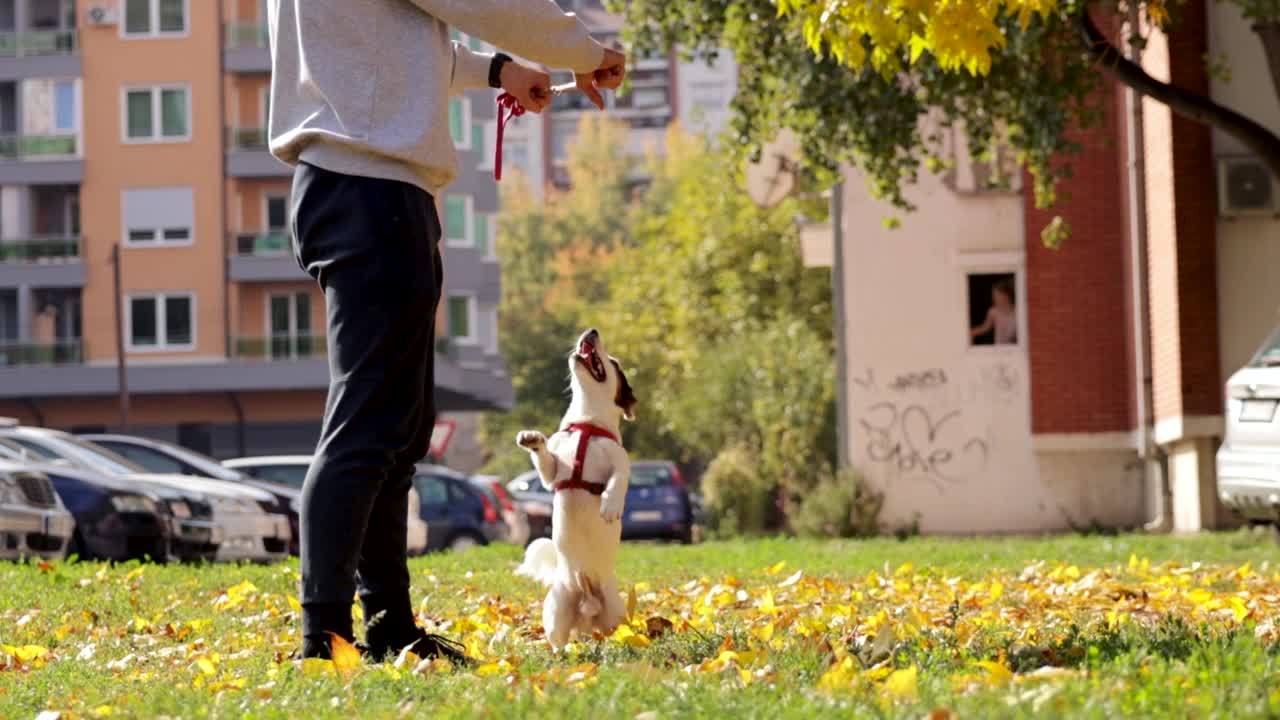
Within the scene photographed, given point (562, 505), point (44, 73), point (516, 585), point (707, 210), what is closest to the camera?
point (562, 505)

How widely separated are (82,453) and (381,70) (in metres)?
15.9

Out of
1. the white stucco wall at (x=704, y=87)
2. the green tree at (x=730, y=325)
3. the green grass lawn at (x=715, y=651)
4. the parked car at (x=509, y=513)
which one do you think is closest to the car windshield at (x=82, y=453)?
the green grass lawn at (x=715, y=651)

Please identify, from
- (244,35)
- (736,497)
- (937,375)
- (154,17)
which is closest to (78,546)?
(937,375)

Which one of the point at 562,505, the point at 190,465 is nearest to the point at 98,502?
the point at 190,465

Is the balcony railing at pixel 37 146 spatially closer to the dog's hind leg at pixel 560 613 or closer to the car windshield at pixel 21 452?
the car windshield at pixel 21 452

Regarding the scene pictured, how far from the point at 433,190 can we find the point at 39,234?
6059 centimetres

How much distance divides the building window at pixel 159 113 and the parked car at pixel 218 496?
43520mm

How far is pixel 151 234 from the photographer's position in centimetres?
6462

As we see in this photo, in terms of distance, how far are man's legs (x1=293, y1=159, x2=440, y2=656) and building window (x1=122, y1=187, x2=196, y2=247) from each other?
59.7m

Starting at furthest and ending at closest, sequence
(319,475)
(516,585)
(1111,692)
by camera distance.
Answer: (516,585)
(319,475)
(1111,692)

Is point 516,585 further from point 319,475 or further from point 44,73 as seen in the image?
point 44,73

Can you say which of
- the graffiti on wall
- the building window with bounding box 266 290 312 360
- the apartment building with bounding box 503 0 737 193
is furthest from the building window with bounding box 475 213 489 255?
the graffiti on wall

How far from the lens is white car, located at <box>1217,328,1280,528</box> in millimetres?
13914

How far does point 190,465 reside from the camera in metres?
25.0
